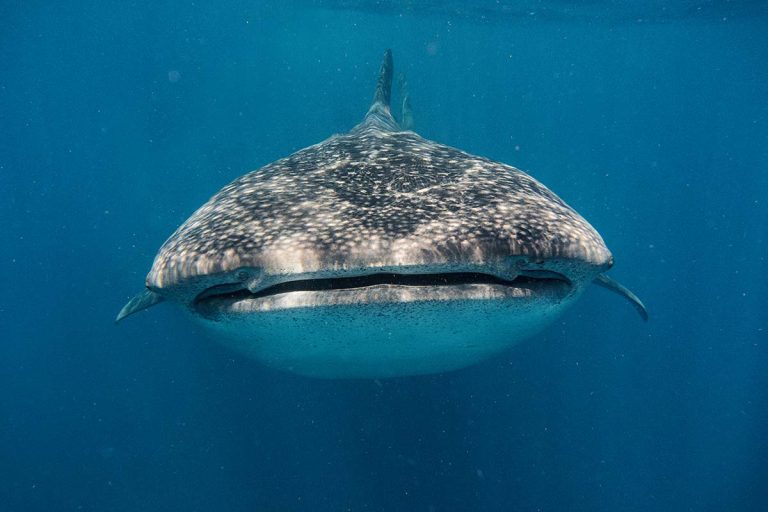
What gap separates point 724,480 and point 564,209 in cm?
1546

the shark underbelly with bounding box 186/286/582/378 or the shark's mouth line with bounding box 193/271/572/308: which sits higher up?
the shark's mouth line with bounding box 193/271/572/308

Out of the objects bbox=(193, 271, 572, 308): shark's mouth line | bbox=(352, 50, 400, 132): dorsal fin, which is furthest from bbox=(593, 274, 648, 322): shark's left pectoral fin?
bbox=(352, 50, 400, 132): dorsal fin

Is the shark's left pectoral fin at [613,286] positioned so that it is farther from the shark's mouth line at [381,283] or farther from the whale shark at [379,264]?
the shark's mouth line at [381,283]

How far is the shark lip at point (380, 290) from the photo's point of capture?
2.61 meters

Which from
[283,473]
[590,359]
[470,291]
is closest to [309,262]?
[470,291]

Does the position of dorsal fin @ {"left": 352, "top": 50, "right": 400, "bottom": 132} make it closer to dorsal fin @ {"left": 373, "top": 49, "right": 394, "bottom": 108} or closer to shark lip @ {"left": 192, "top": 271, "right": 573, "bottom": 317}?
dorsal fin @ {"left": 373, "top": 49, "right": 394, "bottom": 108}

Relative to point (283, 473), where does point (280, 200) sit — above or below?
above

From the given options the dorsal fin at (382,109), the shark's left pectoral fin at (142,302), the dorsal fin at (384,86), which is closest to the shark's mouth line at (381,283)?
the shark's left pectoral fin at (142,302)

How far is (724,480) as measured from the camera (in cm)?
1431

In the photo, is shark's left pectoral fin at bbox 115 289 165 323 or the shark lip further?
shark's left pectoral fin at bbox 115 289 165 323

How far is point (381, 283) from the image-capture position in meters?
2.66

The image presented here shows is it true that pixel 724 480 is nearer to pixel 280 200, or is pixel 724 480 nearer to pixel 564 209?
pixel 564 209

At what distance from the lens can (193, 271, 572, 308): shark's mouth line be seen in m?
2.68

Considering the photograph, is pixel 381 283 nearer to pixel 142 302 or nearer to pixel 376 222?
pixel 376 222
